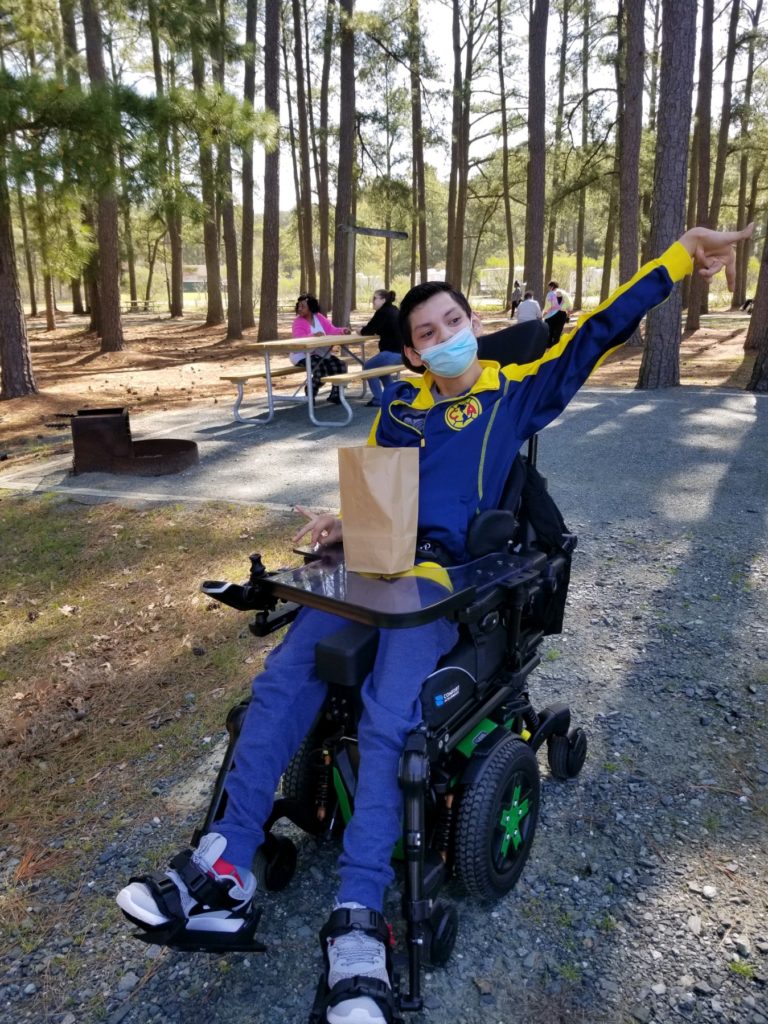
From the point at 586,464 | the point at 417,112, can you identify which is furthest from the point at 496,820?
the point at 417,112

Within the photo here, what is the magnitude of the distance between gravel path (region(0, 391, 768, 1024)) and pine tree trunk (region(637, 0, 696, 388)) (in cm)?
652

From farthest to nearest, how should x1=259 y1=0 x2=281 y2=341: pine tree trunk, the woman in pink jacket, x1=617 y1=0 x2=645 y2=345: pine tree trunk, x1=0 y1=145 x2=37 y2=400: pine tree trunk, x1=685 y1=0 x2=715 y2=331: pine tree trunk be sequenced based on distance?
x1=685 y1=0 x2=715 y2=331: pine tree trunk
x1=259 y1=0 x2=281 y2=341: pine tree trunk
x1=617 y1=0 x2=645 y2=345: pine tree trunk
x1=0 y1=145 x2=37 y2=400: pine tree trunk
the woman in pink jacket

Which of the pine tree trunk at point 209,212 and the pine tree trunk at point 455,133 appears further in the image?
the pine tree trunk at point 455,133

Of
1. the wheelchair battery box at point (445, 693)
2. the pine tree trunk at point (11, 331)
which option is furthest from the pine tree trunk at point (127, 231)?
the wheelchair battery box at point (445, 693)

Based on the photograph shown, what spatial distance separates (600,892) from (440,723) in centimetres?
75

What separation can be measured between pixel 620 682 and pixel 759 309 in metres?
10.8

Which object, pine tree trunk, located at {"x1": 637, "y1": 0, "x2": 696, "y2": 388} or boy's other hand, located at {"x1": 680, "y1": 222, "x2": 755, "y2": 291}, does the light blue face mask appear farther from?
pine tree trunk, located at {"x1": 637, "y1": 0, "x2": 696, "y2": 388}

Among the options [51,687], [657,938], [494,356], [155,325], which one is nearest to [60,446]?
[51,687]

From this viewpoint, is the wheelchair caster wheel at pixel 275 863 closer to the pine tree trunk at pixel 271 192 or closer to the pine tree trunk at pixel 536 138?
the pine tree trunk at pixel 271 192

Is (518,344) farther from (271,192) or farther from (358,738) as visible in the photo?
(271,192)

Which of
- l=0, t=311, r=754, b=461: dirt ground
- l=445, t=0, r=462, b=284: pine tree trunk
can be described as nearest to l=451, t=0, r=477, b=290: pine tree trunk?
l=445, t=0, r=462, b=284: pine tree trunk

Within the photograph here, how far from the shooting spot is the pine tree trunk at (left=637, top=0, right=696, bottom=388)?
876cm

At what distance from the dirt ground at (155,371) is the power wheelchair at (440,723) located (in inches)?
259

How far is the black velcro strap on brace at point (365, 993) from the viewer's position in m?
1.50
